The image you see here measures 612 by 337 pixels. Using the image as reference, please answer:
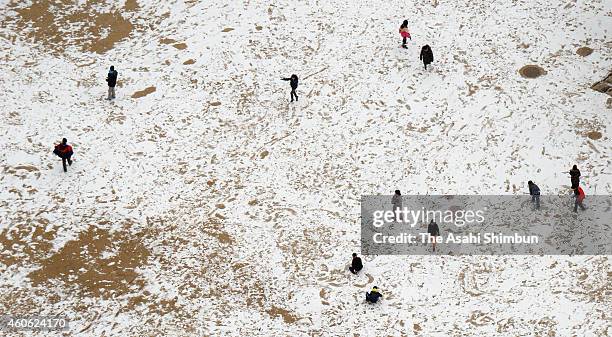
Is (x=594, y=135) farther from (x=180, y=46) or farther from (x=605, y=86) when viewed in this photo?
(x=180, y=46)

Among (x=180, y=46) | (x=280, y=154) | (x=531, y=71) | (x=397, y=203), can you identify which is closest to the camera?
(x=397, y=203)

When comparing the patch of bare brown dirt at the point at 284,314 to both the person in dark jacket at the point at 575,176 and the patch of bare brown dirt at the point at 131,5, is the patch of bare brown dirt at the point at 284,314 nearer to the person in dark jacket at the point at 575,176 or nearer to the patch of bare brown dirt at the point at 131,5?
the person in dark jacket at the point at 575,176

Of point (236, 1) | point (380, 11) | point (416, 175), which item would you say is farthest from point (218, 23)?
point (416, 175)

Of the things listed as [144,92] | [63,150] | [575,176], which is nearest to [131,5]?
[144,92]

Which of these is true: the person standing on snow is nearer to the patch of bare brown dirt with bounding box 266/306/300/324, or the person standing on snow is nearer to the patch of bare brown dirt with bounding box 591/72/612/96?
the patch of bare brown dirt with bounding box 266/306/300/324

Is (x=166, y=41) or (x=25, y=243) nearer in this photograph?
(x=25, y=243)

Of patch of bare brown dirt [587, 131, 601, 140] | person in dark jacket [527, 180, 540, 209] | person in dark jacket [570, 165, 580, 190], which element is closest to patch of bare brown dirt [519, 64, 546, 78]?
patch of bare brown dirt [587, 131, 601, 140]

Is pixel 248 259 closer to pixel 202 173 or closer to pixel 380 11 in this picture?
pixel 202 173
